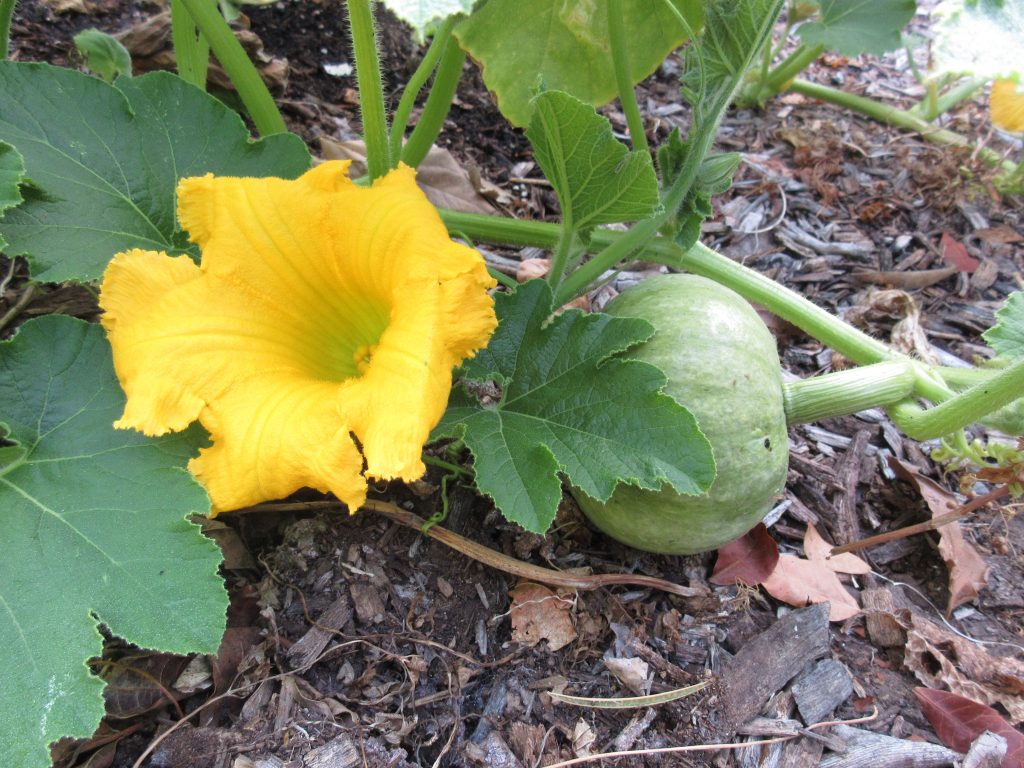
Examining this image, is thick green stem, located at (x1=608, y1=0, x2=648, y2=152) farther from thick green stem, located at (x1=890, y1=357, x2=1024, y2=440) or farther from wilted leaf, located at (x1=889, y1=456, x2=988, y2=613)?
wilted leaf, located at (x1=889, y1=456, x2=988, y2=613)

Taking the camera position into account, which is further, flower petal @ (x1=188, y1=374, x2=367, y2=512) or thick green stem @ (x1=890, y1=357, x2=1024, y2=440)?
thick green stem @ (x1=890, y1=357, x2=1024, y2=440)

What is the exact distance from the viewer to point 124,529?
4.89 feet

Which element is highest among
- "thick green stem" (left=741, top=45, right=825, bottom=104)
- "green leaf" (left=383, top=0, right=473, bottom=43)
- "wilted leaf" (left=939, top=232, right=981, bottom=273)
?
"green leaf" (left=383, top=0, right=473, bottom=43)

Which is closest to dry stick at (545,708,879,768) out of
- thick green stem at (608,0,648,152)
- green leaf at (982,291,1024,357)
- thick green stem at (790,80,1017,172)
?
green leaf at (982,291,1024,357)

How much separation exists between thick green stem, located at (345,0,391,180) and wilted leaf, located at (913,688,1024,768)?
179 centimetres

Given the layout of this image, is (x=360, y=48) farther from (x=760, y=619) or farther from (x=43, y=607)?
(x=760, y=619)

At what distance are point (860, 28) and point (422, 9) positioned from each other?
7.31 ft

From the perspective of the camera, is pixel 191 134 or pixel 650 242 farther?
pixel 650 242

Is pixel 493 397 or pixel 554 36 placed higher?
pixel 554 36

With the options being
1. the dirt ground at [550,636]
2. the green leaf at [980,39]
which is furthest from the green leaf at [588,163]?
the dirt ground at [550,636]

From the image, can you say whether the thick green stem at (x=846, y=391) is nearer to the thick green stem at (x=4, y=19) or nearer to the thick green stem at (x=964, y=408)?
the thick green stem at (x=964, y=408)

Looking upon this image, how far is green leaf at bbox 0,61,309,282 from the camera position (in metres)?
1.65

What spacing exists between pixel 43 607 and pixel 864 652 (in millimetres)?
1833

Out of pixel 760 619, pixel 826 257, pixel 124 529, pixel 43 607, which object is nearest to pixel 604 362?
pixel 760 619
